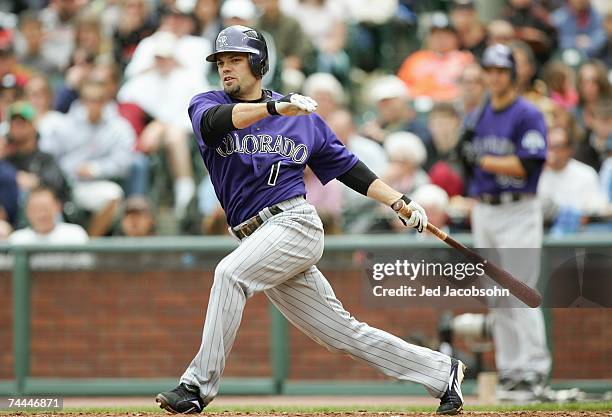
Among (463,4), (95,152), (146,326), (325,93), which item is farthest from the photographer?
(463,4)

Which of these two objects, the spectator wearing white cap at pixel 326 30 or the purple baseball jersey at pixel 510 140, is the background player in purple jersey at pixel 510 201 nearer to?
the purple baseball jersey at pixel 510 140

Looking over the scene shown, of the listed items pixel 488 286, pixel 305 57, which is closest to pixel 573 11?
pixel 305 57

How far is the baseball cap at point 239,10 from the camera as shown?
1065 centimetres

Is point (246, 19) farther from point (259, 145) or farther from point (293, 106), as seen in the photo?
point (293, 106)

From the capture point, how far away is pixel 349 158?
5.89m

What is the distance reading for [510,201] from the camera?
8.20 metres

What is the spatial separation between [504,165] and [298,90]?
3.32 metres

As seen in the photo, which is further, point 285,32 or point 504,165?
point 285,32

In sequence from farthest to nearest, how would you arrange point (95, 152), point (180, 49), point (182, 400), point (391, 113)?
point (180, 49) → point (391, 113) → point (95, 152) → point (182, 400)

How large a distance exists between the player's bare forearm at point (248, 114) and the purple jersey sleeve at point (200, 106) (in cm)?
23

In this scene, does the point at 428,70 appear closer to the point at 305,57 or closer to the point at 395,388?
the point at 305,57

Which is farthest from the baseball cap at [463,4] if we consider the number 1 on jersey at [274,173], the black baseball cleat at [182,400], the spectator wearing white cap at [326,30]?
the black baseball cleat at [182,400]

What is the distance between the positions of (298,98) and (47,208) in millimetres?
4538
